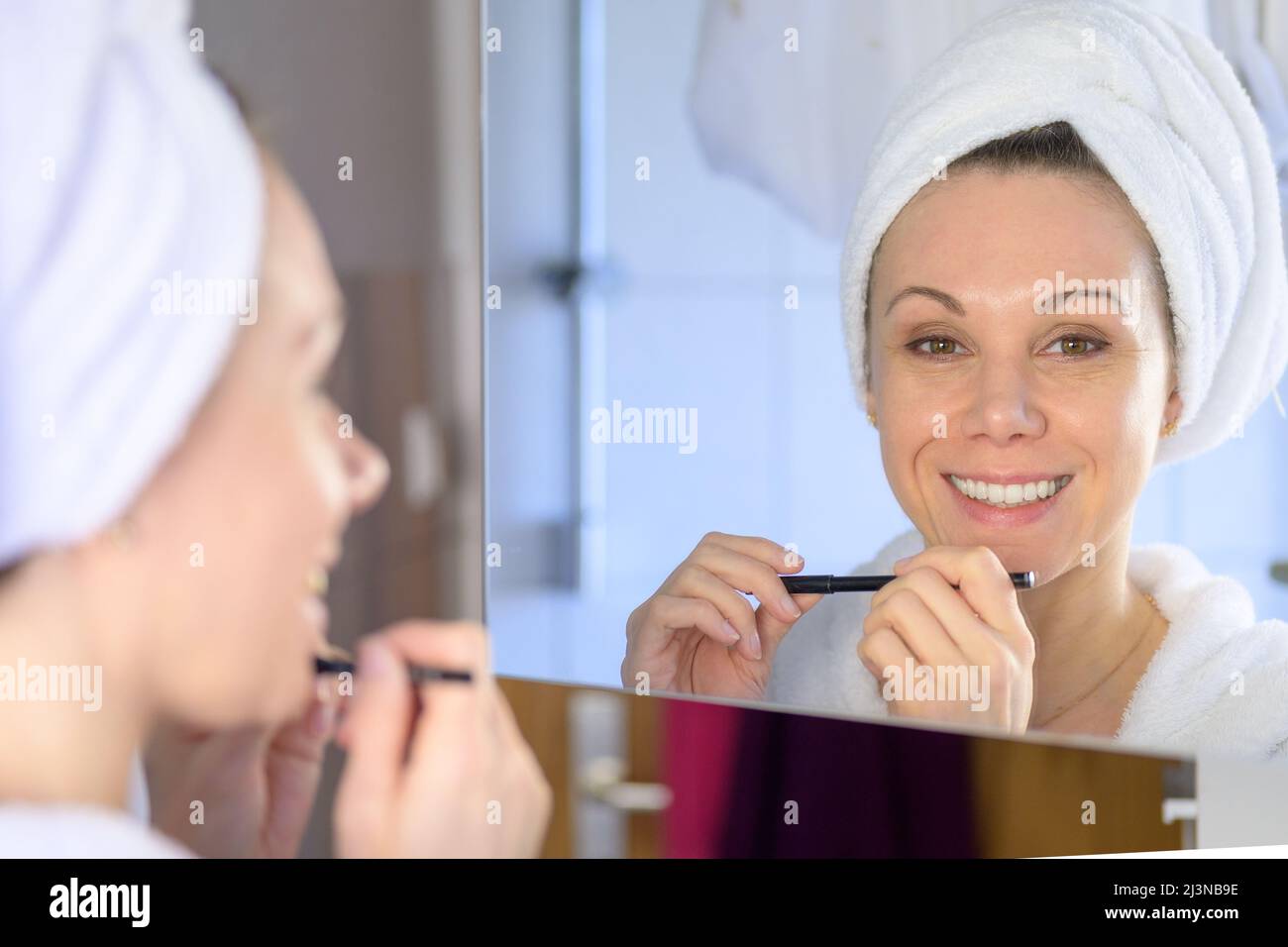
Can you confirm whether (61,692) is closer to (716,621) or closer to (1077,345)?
(716,621)

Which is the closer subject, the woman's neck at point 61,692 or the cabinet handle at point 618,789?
the woman's neck at point 61,692

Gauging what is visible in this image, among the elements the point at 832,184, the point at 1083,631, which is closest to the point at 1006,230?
the point at 832,184

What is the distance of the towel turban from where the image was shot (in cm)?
57

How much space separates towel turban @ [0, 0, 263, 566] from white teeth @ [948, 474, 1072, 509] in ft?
1.38

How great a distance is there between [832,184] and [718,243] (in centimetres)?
8

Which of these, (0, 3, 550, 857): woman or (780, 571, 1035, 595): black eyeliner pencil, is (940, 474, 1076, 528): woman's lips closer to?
(780, 571, 1035, 595): black eyeliner pencil

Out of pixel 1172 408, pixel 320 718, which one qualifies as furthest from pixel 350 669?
pixel 1172 408

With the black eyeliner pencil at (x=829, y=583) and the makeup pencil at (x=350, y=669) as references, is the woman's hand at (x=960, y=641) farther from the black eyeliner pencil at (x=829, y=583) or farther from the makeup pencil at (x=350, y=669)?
the makeup pencil at (x=350, y=669)

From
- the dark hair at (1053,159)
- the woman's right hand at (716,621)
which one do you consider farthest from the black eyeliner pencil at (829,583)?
the dark hair at (1053,159)

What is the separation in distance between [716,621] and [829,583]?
76mm

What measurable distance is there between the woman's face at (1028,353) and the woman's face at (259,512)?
1.13ft

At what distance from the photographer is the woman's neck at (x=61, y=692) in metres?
0.65

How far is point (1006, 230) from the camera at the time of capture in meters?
0.66
